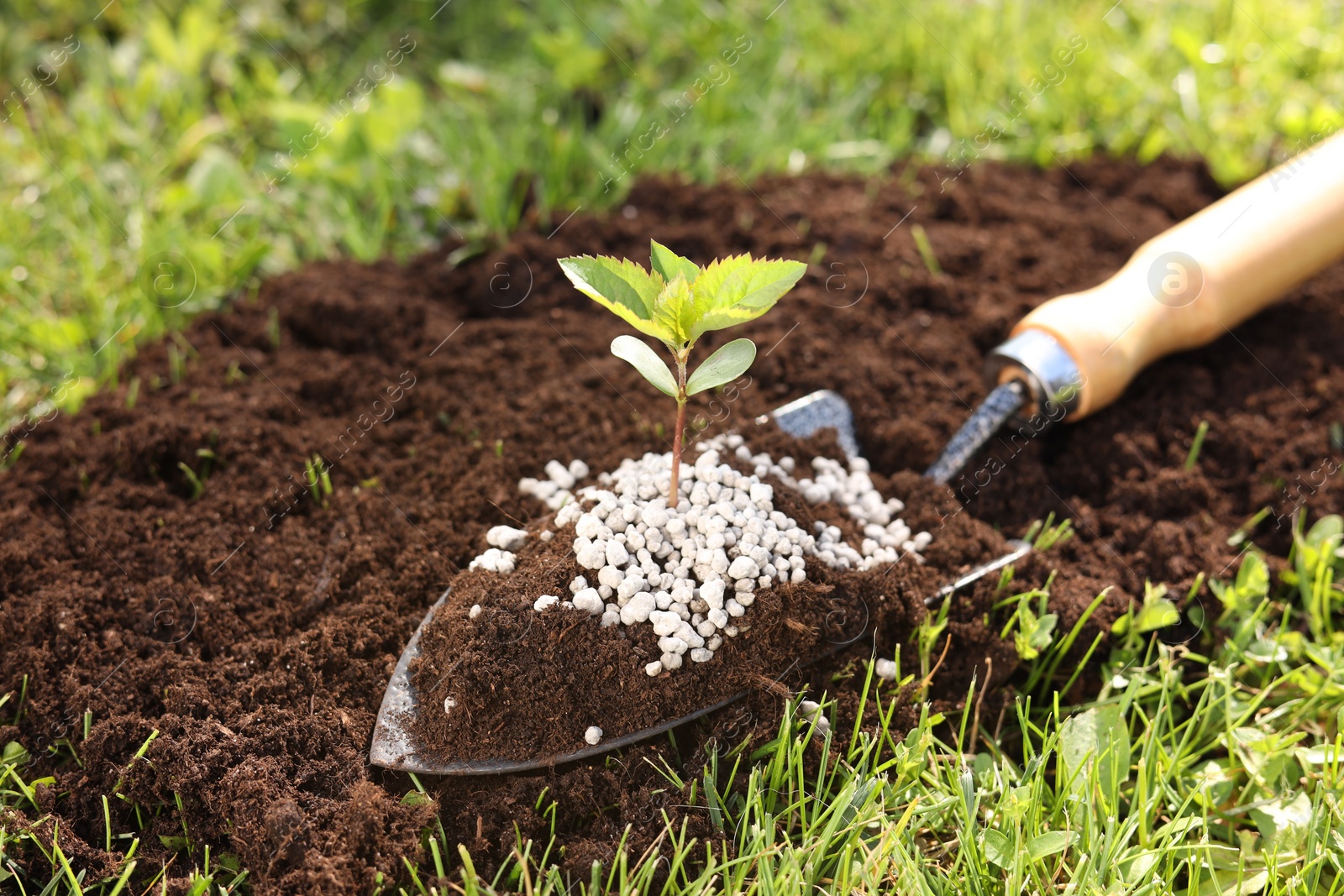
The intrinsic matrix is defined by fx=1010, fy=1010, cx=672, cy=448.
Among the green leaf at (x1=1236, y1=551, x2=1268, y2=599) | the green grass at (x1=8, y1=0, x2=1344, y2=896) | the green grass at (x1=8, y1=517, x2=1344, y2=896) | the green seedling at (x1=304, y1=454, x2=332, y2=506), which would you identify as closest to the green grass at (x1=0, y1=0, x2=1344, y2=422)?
the green grass at (x1=8, y1=0, x2=1344, y2=896)

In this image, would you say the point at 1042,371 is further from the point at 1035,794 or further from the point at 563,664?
the point at 563,664

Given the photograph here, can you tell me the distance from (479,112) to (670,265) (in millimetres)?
1918

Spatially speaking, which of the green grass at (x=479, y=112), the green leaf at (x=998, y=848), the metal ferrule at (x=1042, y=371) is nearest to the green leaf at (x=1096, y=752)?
the green leaf at (x=998, y=848)

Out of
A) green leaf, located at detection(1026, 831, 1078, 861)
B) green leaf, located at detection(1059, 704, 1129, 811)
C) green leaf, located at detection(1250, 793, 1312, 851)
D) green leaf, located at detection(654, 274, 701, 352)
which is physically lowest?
green leaf, located at detection(1250, 793, 1312, 851)

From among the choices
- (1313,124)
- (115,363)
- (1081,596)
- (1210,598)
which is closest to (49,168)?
(115,363)

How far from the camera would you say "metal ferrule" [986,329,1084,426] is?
2.12 metres

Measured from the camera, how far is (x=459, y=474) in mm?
2150

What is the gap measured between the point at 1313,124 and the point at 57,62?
166 inches

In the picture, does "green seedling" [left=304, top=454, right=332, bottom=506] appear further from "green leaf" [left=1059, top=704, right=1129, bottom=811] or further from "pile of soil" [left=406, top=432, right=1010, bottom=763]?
"green leaf" [left=1059, top=704, right=1129, bottom=811]

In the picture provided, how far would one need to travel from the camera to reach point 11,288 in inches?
107

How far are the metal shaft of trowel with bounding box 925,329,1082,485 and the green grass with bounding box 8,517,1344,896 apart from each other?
32cm

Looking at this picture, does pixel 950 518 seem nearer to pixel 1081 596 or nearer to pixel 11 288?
pixel 1081 596

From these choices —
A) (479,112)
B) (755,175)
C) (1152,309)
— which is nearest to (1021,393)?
(1152,309)

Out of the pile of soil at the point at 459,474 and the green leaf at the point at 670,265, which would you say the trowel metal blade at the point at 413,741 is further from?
the green leaf at the point at 670,265
